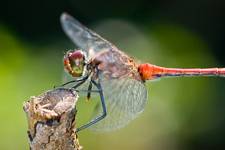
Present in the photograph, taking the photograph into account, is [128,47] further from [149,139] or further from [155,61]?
[149,139]

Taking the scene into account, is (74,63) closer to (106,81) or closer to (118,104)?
(106,81)

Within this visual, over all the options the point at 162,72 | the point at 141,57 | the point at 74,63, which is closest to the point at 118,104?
the point at 74,63

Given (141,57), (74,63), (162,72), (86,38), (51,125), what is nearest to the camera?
(51,125)

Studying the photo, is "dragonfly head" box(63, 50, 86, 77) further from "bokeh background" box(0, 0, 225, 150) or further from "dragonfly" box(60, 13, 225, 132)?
"bokeh background" box(0, 0, 225, 150)

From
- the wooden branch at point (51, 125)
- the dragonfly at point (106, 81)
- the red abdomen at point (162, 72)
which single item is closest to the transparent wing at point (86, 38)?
the dragonfly at point (106, 81)

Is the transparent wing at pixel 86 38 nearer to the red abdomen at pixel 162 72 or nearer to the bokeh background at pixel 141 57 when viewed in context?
the red abdomen at pixel 162 72
